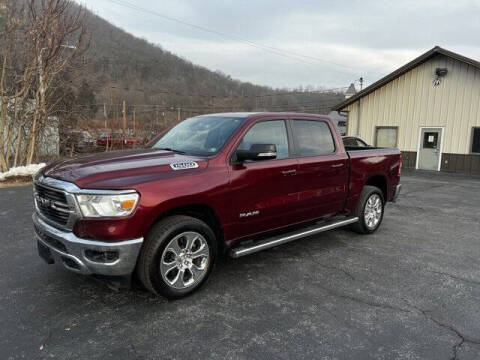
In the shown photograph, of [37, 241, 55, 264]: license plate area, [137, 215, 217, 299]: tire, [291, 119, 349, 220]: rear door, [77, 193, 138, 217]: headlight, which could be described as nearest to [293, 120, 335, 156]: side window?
[291, 119, 349, 220]: rear door

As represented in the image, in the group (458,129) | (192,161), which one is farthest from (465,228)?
(458,129)

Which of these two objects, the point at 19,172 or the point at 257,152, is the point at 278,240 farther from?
the point at 19,172

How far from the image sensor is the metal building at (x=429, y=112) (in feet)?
47.2

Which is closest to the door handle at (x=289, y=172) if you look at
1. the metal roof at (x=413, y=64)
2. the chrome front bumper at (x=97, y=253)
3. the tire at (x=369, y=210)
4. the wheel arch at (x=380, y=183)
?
the tire at (x=369, y=210)

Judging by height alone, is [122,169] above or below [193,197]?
above

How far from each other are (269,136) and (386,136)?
14439 mm

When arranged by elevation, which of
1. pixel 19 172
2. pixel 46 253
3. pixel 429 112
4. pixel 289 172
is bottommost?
pixel 19 172

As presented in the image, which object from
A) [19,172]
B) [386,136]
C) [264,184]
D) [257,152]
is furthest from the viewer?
[386,136]

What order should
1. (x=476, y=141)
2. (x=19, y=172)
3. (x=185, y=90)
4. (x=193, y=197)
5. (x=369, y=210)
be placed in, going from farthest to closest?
(x=185, y=90) < (x=476, y=141) < (x=19, y=172) < (x=369, y=210) < (x=193, y=197)

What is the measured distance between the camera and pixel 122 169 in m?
3.25

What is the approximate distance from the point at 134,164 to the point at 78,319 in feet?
4.81

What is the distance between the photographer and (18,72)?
445 inches

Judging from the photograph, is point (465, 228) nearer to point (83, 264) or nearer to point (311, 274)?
point (311, 274)

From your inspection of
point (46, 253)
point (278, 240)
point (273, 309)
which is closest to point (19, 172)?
point (46, 253)
